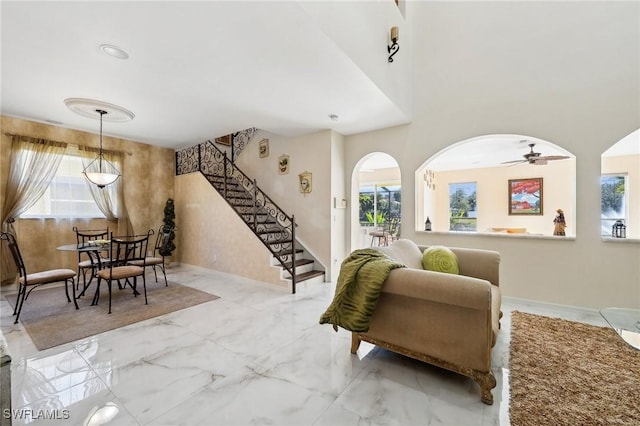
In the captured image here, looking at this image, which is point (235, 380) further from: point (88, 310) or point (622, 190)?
point (622, 190)

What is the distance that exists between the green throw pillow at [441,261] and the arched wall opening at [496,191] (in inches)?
133

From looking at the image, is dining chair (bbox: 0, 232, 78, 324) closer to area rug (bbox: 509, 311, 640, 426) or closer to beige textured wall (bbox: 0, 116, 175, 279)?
beige textured wall (bbox: 0, 116, 175, 279)

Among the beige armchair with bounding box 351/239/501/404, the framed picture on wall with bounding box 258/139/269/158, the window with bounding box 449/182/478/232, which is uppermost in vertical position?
the framed picture on wall with bounding box 258/139/269/158

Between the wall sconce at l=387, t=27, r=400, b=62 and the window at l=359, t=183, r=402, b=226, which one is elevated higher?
the wall sconce at l=387, t=27, r=400, b=62

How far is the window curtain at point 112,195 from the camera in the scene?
5.30 m

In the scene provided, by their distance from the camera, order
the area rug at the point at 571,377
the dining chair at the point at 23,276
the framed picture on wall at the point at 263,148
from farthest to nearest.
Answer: the framed picture on wall at the point at 263,148, the dining chair at the point at 23,276, the area rug at the point at 571,377

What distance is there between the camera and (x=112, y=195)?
18.3ft

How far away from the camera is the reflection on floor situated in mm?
1713

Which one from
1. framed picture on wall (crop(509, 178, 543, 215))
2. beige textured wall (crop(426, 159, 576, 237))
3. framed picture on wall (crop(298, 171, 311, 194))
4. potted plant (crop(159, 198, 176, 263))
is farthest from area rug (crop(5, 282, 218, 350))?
framed picture on wall (crop(509, 178, 543, 215))

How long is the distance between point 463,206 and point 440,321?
7.47 meters

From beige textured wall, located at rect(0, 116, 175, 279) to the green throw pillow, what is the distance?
611 cm

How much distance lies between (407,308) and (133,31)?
322cm

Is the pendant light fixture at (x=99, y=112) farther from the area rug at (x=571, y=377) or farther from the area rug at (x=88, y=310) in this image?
the area rug at (x=571, y=377)

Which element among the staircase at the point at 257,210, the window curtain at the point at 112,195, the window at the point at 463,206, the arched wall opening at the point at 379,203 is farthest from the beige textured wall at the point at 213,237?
the window at the point at 463,206
